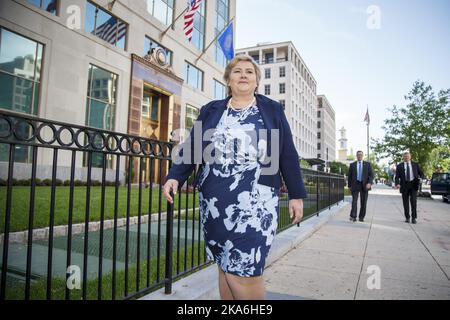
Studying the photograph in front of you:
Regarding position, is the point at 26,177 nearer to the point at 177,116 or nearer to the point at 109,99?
the point at 109,99

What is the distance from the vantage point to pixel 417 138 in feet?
75.3

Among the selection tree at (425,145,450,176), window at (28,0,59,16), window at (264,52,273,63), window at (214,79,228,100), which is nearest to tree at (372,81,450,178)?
tree at (425,145,450,176)

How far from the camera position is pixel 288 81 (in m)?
51.7

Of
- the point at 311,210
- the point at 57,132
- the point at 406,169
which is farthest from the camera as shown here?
the point at 406,169

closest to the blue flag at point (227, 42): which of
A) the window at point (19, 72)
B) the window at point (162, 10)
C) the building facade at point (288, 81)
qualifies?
the window at point (162, 10)

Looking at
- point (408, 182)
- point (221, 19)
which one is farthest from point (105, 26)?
point (408, 182)

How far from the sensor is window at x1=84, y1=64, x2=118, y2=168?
13.9 metres

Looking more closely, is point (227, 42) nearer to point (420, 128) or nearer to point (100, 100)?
point (100, 100)

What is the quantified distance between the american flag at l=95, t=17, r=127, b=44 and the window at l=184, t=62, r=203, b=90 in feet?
20.5

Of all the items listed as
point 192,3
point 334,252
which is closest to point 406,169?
point 334,252

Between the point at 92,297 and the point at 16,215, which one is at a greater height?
the point at 16,215

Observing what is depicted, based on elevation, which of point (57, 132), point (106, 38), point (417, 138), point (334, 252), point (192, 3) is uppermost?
point (192, 3)

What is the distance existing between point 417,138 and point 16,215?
85.4ft

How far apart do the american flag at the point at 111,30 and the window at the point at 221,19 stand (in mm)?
11247
